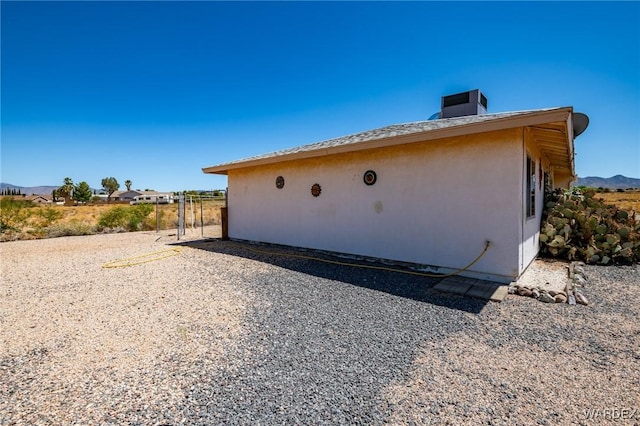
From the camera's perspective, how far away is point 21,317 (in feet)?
11.4

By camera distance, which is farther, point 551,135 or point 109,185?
point 109,185

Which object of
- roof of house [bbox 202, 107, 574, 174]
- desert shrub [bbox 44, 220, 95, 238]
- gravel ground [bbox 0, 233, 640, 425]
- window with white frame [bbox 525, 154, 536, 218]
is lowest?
gravel ground [bbox 0, 233, 640, 425]

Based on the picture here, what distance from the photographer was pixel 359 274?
531 cm

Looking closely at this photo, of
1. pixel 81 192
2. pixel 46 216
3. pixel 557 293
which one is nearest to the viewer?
pixel 557 293

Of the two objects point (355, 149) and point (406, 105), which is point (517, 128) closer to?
point (355, 149)

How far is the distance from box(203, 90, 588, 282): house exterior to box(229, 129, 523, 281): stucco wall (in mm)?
16

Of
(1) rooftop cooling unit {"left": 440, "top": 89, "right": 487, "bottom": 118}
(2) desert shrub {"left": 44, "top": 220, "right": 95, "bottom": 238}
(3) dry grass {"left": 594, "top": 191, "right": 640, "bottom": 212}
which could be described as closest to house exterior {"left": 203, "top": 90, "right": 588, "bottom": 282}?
(1) rooftop cooling unit {"left": 440, "top": 89, "right": 487, "bottom": 118}

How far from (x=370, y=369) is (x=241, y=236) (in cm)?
→ 795

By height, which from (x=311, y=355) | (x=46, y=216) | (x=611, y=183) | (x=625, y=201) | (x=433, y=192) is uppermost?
(x=611, y=183)

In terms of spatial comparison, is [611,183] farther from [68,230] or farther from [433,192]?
[68,230]

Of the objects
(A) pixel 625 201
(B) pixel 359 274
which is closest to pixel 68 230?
(B) pixel 359 274

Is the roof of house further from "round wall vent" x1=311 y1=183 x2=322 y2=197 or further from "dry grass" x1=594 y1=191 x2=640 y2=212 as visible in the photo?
"dry grass" x1=594 y1=191 x2=640 y2=212

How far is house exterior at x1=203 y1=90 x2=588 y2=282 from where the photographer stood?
4.53m

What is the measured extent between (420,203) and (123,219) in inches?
548
